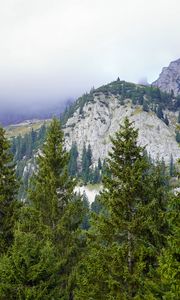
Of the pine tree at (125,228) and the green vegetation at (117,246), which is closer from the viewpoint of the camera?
the green vegetation at (117,246)

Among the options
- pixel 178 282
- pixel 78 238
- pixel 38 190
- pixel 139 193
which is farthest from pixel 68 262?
pixel 178 282

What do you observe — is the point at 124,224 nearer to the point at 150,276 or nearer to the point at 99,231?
the point at 99,231

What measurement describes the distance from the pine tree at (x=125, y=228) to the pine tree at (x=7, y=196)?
8.94m

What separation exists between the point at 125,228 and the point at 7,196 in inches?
514

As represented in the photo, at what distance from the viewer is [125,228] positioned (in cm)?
2433

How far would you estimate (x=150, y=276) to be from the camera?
2148 centimetres

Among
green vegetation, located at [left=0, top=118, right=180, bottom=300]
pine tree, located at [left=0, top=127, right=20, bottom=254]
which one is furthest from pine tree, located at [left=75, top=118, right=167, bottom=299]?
pine tree, located at [left=0, top=127, right=20, bottom=254]

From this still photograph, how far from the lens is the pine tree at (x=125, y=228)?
76.5 feet

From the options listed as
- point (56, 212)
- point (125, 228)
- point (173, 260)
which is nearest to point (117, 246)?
point (125, 228)

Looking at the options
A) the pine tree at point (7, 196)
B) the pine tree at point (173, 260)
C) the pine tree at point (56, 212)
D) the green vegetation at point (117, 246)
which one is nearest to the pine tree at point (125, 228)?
the green vegetation at point (117, 246)

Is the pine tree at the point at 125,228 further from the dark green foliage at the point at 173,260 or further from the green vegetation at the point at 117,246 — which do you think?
the dark green foliage at the point at 173,260

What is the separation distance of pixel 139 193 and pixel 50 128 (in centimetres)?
1293

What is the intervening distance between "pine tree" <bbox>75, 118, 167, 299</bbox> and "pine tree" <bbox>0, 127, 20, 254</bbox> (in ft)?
29.3

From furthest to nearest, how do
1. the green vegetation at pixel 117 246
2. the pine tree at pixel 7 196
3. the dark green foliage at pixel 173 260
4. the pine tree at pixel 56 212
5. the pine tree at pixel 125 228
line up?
the pine tree at pixel 7 196, the pine tree at pixel 56 212, the pine tree at pixel 125 228, the green vegetation at pixel 117 246, the dark green foliage at pixel 173 260
